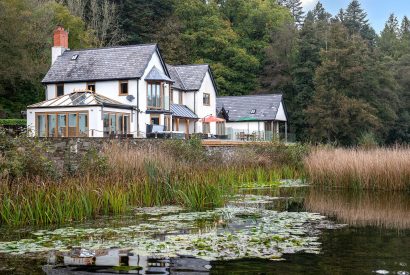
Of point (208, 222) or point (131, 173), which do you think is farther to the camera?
point (131, 173)

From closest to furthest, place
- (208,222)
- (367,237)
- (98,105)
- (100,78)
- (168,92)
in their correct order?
(367,237) → (208,222) → (98,105) → (100,78) → (168,92)

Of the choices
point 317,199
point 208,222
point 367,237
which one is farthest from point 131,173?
point 367,237

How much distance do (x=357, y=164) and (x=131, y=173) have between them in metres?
8.17

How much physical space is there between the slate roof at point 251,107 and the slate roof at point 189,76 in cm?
491

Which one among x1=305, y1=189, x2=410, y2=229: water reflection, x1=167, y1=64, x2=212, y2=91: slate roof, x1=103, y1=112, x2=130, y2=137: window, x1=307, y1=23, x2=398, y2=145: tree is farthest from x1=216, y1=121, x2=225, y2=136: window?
x1=305, y1=189, x2=410, y2=229: water reflection

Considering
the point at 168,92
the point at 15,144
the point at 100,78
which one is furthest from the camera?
the point at 168,92

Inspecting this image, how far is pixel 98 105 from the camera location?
1180 inches

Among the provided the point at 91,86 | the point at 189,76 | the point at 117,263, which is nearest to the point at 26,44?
the point at 91,86

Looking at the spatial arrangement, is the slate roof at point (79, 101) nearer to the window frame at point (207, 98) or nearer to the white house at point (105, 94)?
the white house at point (105, 94)

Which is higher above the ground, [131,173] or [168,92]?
[168,92]

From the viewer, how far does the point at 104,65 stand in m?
35.0

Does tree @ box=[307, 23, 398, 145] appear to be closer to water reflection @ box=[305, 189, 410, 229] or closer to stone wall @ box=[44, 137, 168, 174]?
stone wall @ box=[44, 137, 168, 174]

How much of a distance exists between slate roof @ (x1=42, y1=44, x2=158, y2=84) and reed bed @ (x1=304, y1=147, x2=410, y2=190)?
16797 mm

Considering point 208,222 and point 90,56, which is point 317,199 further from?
point 90,56
